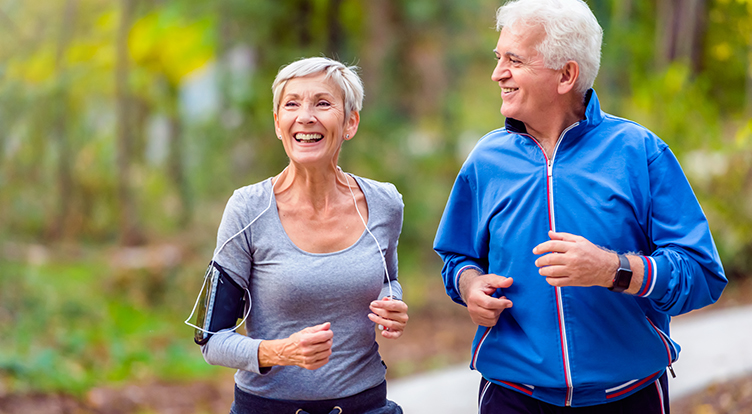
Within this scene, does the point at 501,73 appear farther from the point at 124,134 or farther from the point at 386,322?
the point at 124,134

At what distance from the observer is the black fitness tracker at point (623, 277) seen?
1840 millimetres

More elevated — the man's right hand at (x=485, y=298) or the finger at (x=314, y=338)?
the man's right hand at (x=485, y=298)

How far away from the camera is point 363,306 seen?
84.0 inches

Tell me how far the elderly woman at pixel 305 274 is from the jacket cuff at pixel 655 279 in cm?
67

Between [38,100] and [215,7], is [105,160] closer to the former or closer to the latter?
[38,100]

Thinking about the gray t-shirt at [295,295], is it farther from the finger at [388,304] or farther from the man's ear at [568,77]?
the man's ear at [568,77]

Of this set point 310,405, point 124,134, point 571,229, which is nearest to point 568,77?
point 571,229

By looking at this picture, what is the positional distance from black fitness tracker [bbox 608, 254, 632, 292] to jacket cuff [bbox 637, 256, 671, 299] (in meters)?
0.04

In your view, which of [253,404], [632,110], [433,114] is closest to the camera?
[253,404]

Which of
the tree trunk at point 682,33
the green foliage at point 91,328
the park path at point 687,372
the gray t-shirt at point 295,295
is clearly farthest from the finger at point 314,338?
the tree trunk at point 682,33

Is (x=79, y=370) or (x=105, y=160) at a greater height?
(x=105, y=160)

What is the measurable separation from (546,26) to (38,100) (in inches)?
293

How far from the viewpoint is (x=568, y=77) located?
2.11m

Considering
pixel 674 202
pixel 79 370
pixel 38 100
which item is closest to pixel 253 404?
pixel 674 202
